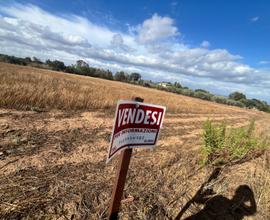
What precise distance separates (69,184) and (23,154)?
1.33 meters

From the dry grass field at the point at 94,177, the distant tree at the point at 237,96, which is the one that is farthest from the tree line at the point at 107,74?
the dry grass field at the point at 94,177

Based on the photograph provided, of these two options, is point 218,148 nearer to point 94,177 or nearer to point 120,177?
point 94,177

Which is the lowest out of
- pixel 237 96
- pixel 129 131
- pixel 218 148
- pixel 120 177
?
pixel 237 96

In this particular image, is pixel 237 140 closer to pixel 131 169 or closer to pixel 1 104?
pixel 131 169

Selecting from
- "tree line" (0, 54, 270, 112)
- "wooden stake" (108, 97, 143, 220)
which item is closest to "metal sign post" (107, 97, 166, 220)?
"wooden stake" (108, 97, 143, 220)

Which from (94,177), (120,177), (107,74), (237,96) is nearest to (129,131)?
(120,177)

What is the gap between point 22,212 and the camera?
2691 mm

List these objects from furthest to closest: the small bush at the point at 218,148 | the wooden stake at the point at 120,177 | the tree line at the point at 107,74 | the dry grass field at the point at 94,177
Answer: the tree line at the point at 107,74 → the small bush at the point at 218,148 → the dry grass field at the point at 94,177 → the wooden stake at the point at 120,177

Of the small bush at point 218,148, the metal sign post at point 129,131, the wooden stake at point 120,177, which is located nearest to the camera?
the metal sign post at point 129,131

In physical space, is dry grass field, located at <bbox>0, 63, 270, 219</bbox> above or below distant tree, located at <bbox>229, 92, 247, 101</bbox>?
above

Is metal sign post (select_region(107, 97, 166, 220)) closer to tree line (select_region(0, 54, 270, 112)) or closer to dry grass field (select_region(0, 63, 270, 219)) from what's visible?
dry grass field (select_region(0, 63, 270, 219))

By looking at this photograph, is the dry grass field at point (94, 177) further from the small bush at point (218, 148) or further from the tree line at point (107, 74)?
the tree line at point (107, 74)

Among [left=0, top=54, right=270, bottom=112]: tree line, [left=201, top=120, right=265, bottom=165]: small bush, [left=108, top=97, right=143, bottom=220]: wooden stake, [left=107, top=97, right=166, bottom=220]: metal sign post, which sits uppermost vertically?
[left=107, top=97, right=166, bottom=220]: metal sign post

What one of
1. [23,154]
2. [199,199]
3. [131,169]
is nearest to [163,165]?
[131,169]
